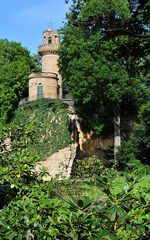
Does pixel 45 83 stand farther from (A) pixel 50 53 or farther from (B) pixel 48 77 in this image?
(A) pixel 50 53

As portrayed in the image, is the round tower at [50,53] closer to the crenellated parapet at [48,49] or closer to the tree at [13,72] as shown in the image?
the crenellated parapet at [48,49]

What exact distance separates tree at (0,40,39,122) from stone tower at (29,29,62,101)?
1308mm

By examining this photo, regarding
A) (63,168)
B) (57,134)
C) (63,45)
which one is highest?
(63,45)

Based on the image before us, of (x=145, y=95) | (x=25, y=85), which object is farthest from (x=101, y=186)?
(x=25, y=85)

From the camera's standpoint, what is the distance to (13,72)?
35031 millimetres

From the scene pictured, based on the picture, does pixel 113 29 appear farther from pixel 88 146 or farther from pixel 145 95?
pixel 88 146

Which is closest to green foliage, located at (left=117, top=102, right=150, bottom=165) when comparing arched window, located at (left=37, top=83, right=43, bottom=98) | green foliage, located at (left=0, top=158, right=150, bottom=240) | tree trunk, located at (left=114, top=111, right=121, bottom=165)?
tree trunk, located at (left=114, top=111, right=121, bottom=165)

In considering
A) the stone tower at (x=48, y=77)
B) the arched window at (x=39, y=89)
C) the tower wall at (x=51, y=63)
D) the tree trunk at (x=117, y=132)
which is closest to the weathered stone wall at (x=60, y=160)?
the tree trunk at (x=117, y=132)

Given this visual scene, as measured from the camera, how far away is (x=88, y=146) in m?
32.9

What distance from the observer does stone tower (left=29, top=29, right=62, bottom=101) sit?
3291 centimetres

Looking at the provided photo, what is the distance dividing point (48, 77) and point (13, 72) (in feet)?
10.9

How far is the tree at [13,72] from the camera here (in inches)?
1260

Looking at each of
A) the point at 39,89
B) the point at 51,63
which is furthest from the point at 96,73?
the point at 51,63

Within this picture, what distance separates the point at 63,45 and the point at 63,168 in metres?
8.00
